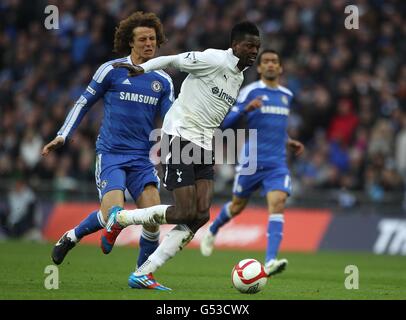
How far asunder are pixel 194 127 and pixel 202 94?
1.07 ft

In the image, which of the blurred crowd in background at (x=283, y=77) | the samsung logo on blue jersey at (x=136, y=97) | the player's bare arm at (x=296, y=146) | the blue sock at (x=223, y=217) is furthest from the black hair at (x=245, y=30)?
the blurred crowd in background at (x=283, y=77)

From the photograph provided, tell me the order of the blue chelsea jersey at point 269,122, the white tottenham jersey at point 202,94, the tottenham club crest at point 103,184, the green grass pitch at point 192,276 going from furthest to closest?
the blue chelsea jersey at point 269,122 < the tottenham club crest at point 103,184 < the white tottenham jersey at point 202,94 < the green grass pitch at point 192,276

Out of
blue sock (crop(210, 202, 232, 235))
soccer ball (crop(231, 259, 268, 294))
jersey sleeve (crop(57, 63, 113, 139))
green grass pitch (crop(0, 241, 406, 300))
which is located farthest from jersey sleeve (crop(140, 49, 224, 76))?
blue sock (crop(210, 202, 232, 235))

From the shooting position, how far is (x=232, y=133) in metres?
18.8

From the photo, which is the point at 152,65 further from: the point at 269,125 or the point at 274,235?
the point at 269,125

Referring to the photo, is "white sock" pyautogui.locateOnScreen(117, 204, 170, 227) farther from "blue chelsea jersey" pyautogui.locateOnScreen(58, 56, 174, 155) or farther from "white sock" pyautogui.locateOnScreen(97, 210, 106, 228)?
"blue chelsea jersey" pyautogui.locateOnScreen(58, 56, 174, 155)

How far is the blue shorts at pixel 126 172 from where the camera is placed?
963 cm

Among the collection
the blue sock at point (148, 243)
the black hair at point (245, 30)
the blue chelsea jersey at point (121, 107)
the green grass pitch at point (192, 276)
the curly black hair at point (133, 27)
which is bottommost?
the green grass pitch at point (192, 276)

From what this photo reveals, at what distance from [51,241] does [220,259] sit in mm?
5646

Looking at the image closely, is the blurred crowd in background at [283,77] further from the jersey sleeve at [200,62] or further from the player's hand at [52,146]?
the player's hand at [52,146]

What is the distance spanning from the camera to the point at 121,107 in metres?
9.75

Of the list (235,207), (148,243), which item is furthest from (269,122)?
(148,243)

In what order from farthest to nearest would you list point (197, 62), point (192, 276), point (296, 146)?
1. point (296, 146)
2. point (192, 276)
3. point (197, 62)

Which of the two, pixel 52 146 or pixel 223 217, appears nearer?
pixel 52 146
